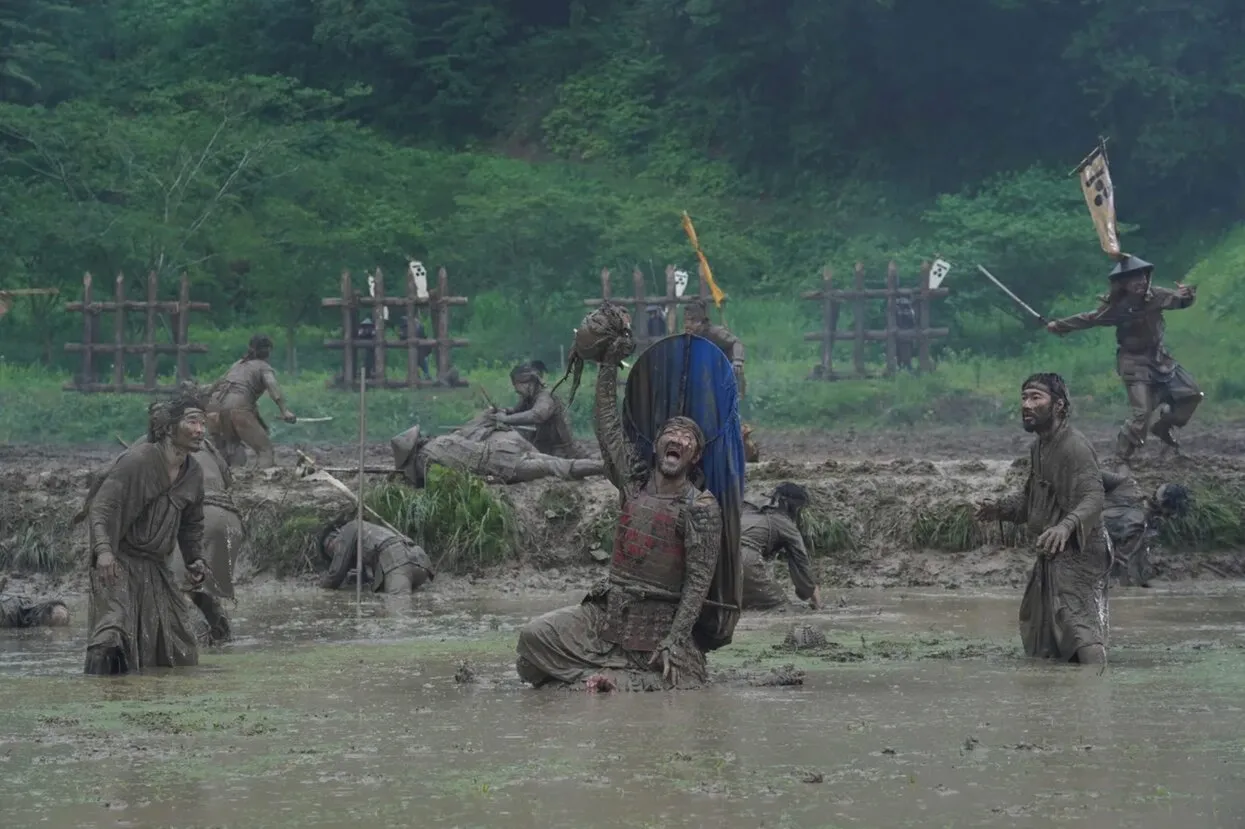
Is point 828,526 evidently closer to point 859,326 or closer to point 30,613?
point 30,613

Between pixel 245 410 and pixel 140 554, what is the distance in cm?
918

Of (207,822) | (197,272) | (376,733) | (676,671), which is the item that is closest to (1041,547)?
(676,671)

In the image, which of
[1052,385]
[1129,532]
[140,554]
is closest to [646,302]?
[1129,532]

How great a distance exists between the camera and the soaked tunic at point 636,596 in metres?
10.7

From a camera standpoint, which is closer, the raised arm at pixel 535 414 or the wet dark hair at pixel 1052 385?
the wet dark hair at pixel 1052 385

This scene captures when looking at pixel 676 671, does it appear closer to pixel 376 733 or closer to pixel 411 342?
pixel 376 733

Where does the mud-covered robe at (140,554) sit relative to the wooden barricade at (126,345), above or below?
below

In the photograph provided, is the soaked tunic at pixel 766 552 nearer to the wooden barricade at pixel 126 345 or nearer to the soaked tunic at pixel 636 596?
the soaked tunic at pixel 636 596

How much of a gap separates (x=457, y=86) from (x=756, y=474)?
22.0 metres

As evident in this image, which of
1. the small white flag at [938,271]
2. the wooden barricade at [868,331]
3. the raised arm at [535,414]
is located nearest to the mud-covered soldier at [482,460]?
the raised arm at [535,414]

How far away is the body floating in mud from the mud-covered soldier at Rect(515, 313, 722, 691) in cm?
805

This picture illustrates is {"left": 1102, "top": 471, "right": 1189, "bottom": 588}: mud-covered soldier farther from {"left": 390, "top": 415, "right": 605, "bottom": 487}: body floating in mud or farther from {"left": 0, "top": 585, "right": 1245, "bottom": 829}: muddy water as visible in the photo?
{"left": 390, "top": 415, "right": 605, "bottom": 487}: body floating in mud

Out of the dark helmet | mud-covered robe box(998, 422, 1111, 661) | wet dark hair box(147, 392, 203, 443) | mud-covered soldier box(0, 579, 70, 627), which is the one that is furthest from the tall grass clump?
mud-covered robe box(998, 422, 1111, 661)

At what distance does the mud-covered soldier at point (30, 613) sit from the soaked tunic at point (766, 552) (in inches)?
169
